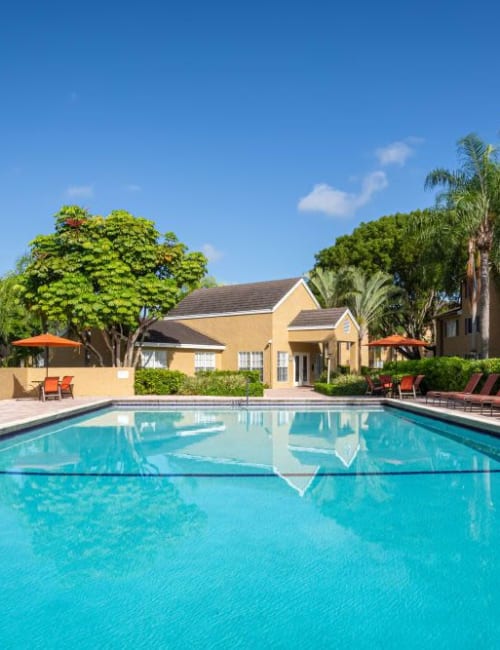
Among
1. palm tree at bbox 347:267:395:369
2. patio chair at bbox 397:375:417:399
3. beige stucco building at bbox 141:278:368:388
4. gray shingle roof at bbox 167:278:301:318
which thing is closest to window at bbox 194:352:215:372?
beige stucco building at bbox 141:278:368:388

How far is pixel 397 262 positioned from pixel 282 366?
54.8ft

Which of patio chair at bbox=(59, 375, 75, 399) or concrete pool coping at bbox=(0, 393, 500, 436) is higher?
patio chair at bbox=(59, 375, 75, 399)

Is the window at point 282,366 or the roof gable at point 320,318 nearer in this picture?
the roof gable at point 320,318

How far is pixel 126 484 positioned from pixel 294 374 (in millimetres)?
22791

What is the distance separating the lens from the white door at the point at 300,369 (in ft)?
104

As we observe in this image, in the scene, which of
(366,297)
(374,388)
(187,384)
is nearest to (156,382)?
(187,384)

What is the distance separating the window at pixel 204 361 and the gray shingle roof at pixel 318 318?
16.2ft

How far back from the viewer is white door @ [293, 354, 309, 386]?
31.8 meters

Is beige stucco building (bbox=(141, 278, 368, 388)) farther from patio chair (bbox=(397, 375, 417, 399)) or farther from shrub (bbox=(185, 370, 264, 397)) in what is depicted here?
patio chair (bbox=(397, 375, 417, 399))

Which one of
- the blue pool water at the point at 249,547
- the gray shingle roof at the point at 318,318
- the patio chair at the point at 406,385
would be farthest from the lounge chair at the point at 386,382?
the blue pool water at the point at 249,547

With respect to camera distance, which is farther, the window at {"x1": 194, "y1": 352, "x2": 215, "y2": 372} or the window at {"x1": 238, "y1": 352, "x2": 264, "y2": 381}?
the window at {"x1": 194, "y1": 352, "x2": 215, "y2": 372}

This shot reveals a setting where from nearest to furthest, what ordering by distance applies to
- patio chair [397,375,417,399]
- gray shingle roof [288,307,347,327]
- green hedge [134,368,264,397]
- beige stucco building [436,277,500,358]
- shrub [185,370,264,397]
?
patio chair [397,375,417,399], shrub [185,370,264,397], green hedge [134,368,264,397], beige stucco building [436,277,500,358], gray shingle roof [288,307,347,327]

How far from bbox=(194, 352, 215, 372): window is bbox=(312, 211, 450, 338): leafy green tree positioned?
1600 cm

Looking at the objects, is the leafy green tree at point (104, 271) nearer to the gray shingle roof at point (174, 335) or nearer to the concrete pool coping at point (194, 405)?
the gray shingle roof at point (174, 335)
